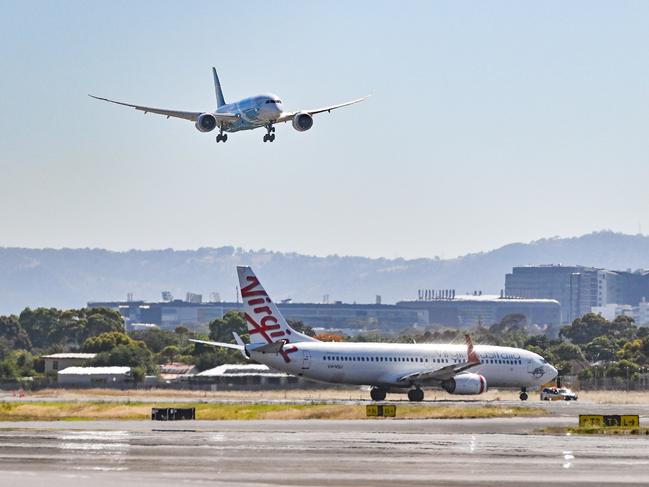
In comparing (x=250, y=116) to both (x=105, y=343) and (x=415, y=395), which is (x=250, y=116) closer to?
(x=415, y=395)

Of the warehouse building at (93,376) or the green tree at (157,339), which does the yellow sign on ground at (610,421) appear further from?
the green tree at (157,339)

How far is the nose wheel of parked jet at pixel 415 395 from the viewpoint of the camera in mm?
92000

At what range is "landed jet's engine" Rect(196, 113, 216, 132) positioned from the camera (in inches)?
3061

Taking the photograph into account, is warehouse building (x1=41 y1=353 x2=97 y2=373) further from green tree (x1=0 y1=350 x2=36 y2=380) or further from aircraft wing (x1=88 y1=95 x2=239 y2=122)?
aircraft wing (x1=88 y1=95 x2=239 y2=122)

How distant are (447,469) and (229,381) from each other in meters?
82.0

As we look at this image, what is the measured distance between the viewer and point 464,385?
9388 cm

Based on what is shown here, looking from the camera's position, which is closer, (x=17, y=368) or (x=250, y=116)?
(x=250, y=116)

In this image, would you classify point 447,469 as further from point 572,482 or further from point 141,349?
point 141,349

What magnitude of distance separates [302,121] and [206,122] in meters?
5.31

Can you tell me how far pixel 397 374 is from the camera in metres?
94.0

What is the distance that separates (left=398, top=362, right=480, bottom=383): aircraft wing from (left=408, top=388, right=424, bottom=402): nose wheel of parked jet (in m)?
0.93

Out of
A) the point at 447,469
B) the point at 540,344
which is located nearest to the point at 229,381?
the point at 540,344

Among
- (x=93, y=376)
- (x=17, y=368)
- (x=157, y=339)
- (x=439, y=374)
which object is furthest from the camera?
(x=157, y=339)

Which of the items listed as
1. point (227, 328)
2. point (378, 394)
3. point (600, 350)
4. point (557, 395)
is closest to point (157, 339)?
point (227, 328)
